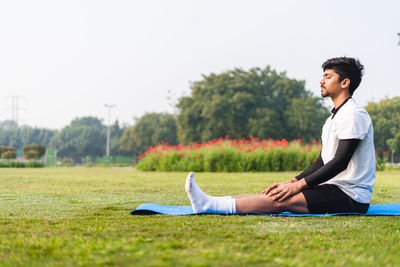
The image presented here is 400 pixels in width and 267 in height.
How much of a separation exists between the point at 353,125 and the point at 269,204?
0.83 metres

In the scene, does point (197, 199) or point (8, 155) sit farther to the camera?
point (8, 155)

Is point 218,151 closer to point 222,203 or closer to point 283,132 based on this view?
point 222,203

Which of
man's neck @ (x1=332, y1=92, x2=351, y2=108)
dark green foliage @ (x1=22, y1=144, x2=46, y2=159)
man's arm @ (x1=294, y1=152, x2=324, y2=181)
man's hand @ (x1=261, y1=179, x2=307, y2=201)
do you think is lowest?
man's hand @ (x1=261, y1=179, x2=307, y2=201)

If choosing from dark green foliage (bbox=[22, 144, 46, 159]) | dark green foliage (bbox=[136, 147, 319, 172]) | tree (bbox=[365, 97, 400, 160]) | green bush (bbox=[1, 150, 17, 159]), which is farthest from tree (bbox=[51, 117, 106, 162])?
dark green foliage (bbox=[136, 147, 319, 172])

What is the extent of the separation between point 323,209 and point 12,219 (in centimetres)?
226

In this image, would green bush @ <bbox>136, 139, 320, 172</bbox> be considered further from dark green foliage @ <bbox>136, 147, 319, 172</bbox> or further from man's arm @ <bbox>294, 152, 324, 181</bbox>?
man's arm @ <bbox>294, 152, 324, 181</bbox>

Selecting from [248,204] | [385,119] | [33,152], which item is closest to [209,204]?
[248,204]

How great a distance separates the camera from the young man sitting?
2.94 m

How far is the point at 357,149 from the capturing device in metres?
3.03

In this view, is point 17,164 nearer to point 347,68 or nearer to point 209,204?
point 209,204

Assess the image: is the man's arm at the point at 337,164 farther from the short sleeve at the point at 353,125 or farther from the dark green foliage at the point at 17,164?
the dark green foliage at the point at 17,164

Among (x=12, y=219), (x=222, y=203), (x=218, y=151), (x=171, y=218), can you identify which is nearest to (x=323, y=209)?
(x=222, y=203)

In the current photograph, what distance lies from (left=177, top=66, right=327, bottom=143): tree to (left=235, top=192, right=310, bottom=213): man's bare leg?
89.5 feet

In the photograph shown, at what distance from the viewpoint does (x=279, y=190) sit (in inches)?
117
